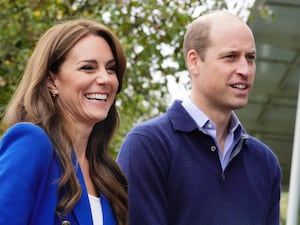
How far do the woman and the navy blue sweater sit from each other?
30cm

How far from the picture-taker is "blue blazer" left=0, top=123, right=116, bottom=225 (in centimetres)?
348

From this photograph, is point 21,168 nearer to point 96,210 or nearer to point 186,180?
point 96,210

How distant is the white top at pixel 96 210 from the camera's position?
3771 millimetres

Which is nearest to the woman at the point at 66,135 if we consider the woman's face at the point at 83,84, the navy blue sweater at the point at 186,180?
the woman's face at the point at 83,84

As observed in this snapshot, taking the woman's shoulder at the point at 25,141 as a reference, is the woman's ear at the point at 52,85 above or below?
above

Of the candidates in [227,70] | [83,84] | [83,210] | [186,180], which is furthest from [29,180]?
[227,70]

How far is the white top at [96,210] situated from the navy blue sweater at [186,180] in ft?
1.69

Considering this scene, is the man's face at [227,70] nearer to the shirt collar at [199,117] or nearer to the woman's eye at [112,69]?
the shirt collar at [199,117]

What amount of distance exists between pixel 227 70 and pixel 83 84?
97 cm

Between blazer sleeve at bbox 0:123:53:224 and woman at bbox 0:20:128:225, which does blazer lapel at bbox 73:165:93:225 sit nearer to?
woman at bbox 0:20:128:225

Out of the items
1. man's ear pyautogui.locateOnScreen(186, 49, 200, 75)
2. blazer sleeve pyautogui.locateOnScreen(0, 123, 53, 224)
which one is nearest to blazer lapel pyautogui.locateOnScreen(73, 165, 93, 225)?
blazer sleeve pyautogui.locateOnScreen(0, 123, 53, 224)

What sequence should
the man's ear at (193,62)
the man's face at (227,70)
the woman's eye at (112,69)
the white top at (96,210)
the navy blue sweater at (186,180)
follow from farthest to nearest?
the man's ear at (193,62)
the man's face at (227,70)
the navy blue sweater at (186,180)
the woman's eye at (112,69)
the white top at (96,210)

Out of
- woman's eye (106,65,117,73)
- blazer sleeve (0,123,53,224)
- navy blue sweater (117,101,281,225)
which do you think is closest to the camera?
blazer sleeve (0,123,53,224)

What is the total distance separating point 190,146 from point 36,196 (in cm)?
116
